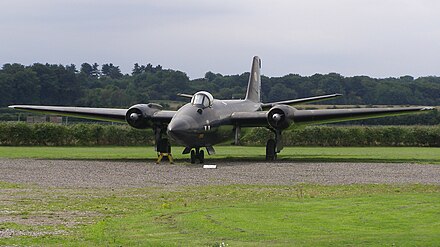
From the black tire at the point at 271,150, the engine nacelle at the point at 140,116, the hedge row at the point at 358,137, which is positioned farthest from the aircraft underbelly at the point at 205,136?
the hedge row at the point at 358,137

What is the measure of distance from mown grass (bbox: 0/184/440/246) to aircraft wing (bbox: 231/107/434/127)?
13209 millimetres

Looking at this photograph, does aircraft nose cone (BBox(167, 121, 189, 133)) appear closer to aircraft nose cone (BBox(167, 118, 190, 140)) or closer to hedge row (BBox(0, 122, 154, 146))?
aircraft nose cone (BBox(167, 118, 190, 140))

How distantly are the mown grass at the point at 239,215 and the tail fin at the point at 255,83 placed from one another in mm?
23171

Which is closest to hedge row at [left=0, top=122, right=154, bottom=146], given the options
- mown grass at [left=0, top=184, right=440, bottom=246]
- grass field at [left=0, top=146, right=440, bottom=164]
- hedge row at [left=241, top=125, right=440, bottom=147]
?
grass field at [left=0, top=146, right=440, bottom=164]

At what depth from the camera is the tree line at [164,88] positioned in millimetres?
119438

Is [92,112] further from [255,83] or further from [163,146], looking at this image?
[255,83]

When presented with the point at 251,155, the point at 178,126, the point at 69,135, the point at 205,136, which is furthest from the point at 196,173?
the point at 69,135

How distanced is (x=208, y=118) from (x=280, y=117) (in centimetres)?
335

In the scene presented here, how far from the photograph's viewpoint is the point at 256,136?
58.4 metres

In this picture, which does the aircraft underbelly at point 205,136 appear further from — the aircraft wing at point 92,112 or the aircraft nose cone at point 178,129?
the aircraft wing at point 92,112

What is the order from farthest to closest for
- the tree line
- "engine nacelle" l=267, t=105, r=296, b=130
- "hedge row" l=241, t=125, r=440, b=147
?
the tree line
"hedge row" l=241, t=125, r=440, b=147
"engine nacelle" l=267, t=105, r=296, b=130

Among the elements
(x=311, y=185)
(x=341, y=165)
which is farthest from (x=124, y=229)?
(x=341, y=165)

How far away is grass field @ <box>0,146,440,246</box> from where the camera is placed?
13336 millimetres

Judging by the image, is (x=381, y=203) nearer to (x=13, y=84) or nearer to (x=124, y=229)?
(x=124, y=229)
